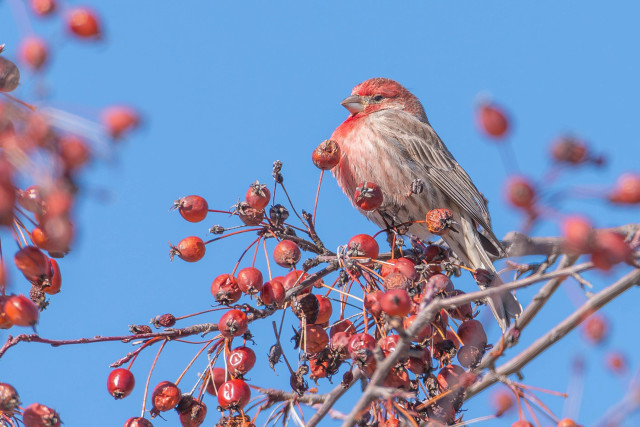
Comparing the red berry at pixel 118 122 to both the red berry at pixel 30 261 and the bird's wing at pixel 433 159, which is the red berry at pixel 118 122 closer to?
the red berry at pixel 30 261

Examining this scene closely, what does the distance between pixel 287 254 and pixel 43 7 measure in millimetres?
2155

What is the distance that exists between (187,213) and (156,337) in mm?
831

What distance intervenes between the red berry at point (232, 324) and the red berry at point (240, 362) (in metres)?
0.10

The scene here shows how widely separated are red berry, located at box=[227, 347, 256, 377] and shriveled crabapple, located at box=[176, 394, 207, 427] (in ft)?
0.89

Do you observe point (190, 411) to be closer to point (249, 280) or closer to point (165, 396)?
point (165, 396)

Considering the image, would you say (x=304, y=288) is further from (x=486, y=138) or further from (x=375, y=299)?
(x=486, y=138)

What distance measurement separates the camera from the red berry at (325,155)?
5.24 metres

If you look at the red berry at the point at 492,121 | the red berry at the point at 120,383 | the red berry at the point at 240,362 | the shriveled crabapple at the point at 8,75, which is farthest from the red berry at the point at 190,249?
the red berry at the point at 492,121

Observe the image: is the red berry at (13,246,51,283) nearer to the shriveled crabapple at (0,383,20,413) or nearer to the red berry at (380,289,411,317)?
the shriveled crabapple at (0,383,20,413)

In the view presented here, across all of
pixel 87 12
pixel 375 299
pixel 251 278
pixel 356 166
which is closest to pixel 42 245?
pixel 87 12

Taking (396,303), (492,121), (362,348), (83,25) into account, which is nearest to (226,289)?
(362,348)

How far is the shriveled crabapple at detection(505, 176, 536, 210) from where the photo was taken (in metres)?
2.28

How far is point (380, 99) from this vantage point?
355 inches

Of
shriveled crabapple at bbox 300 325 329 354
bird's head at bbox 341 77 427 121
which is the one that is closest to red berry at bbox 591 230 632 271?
shriveled crabapple at bbox 300 325 329 354
